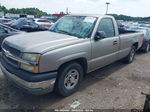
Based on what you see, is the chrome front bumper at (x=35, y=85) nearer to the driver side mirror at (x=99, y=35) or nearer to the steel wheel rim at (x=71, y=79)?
the steel wheel rim at (x=71, y=79)

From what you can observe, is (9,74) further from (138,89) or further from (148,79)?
(148,79)

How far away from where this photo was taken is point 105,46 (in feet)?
13.6

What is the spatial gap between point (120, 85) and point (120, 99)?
0.80 meters

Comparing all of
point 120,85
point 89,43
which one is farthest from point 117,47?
point 89,43

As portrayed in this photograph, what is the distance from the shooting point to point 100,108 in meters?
3.21

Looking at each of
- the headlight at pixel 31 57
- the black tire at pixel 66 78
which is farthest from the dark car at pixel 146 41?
the headlight at pixel 31 57

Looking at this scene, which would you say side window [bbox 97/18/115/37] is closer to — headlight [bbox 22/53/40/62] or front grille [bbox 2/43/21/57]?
headlight [bbox 22/53/40/62]

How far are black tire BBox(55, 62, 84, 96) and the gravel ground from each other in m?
0.16

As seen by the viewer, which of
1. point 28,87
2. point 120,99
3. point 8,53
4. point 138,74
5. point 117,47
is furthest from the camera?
point 138,74

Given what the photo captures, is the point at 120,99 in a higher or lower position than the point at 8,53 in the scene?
lower

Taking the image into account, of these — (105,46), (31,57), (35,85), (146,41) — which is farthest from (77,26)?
(146,41)

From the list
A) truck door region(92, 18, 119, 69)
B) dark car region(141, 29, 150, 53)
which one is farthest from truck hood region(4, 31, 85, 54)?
dark car region(141, 29, 150, 53)

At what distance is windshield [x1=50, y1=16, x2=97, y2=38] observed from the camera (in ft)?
12.5

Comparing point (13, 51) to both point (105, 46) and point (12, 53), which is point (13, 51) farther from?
point (105, 46)
